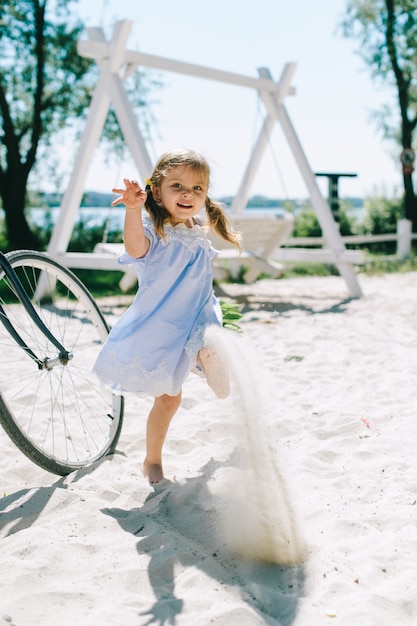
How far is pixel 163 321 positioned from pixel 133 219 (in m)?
0.39

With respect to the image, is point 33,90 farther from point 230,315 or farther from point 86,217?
point 230,315

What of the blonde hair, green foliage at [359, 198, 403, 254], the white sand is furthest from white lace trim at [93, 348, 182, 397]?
green foliage at [359, 198, 403, 254]

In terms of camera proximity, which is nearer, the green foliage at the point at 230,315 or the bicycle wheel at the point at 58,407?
the bicycle wheel at the point at 58,407

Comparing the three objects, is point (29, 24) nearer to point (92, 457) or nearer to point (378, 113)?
point (378, 113)

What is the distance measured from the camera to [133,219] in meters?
2.48

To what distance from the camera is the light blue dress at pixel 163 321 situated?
2527 mm

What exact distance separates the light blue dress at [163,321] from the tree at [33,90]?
1123cm

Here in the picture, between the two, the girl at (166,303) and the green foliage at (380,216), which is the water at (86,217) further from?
the girl at (166,303)

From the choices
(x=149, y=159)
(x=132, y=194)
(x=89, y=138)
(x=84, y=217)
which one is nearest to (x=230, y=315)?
(x=132, y=194)

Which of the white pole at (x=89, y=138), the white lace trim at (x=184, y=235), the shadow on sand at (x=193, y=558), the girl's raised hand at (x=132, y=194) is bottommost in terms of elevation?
the shadow on sand at (x=193, y=558)

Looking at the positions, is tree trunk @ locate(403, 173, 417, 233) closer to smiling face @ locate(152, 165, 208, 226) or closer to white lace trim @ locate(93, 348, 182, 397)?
smiling face @ locate(152, 165, 208, 226)

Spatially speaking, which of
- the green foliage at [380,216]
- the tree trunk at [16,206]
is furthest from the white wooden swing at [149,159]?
the green foliage at [380,216]

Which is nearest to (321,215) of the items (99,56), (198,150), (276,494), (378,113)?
(99,56)

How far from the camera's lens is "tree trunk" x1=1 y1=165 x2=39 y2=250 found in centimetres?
1341
